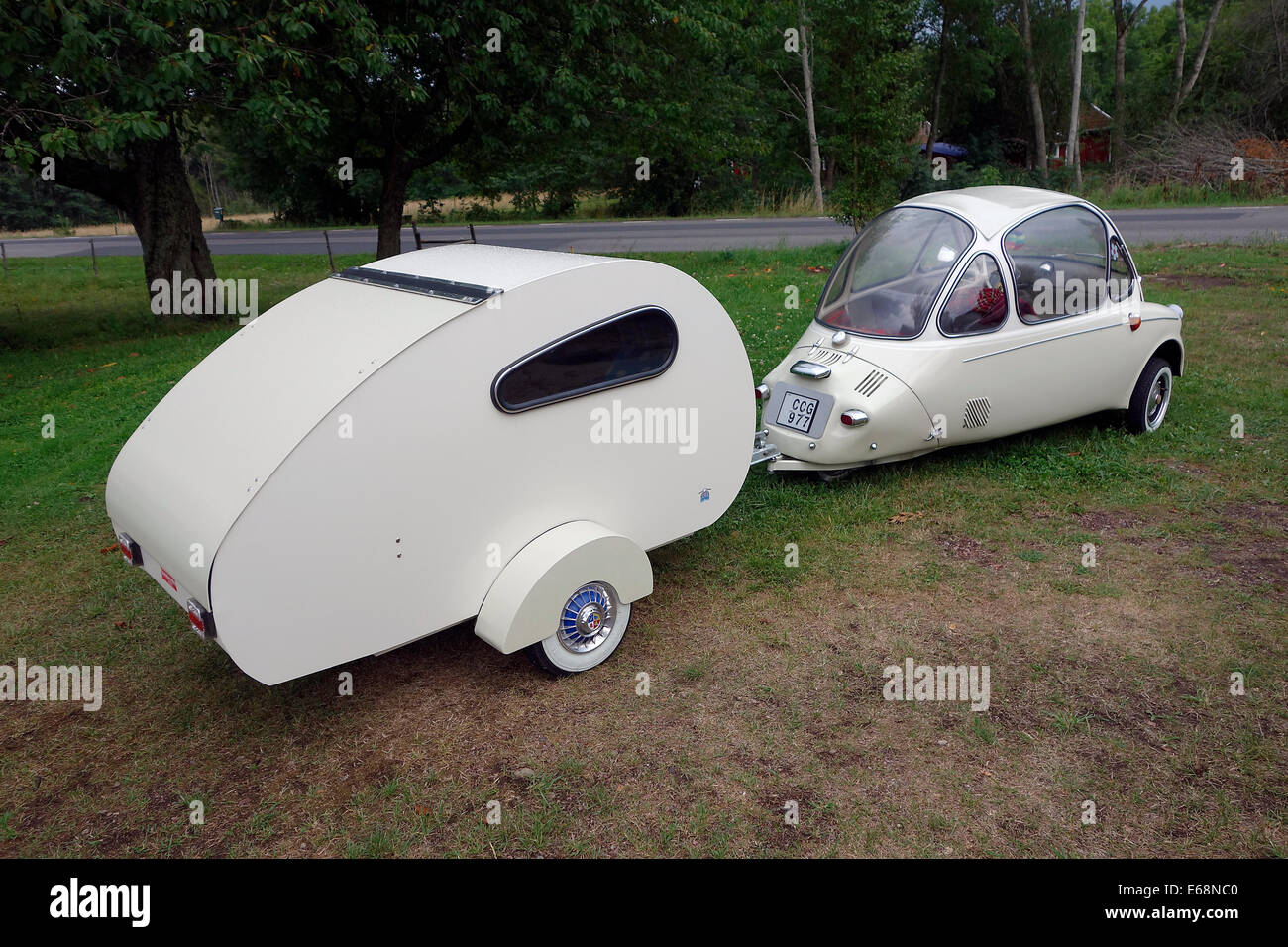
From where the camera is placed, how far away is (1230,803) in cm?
393

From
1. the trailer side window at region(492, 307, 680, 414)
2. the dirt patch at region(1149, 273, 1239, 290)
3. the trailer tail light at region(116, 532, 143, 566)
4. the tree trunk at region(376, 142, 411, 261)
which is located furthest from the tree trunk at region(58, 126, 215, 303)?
the dirt patch at region(1149, 273, 1239, 290)

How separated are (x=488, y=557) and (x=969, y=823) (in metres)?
2.57

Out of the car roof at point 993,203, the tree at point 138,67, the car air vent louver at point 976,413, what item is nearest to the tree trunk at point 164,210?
the tree at point 138,67

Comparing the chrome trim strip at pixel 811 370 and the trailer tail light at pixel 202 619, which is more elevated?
the chrome trim strip at pixel 811 370

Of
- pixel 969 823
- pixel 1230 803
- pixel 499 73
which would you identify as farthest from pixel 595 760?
pixel 499 73

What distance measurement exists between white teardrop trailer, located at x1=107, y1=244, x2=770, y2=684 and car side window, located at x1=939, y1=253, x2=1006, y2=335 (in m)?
2.24

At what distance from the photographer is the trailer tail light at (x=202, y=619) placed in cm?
396

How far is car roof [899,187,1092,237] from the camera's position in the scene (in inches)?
287

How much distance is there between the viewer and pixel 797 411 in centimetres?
704

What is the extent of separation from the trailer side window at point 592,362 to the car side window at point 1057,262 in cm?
350

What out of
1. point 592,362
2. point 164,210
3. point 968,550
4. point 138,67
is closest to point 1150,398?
point 968,550

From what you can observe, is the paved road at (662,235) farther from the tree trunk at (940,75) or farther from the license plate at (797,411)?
the tree trunk at (940,75)

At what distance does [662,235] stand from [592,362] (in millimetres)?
21636

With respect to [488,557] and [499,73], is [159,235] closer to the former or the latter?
[499,73]
